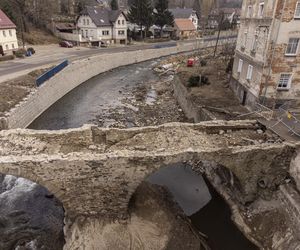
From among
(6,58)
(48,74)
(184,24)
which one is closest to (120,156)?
(48,74)

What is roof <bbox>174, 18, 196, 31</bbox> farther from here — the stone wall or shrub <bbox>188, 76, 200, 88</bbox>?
the stone wall

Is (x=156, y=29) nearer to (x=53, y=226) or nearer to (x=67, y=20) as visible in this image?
(x=67, y=20)

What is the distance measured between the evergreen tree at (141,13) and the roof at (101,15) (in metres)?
4.94

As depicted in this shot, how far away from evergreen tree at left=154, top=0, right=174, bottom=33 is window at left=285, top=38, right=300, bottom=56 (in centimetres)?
5700

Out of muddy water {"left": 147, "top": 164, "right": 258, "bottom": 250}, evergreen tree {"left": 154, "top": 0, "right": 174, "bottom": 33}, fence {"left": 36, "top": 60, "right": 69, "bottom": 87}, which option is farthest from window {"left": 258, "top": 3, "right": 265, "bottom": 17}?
evergreen tree {"left": 154, "top": 0, "right": 174, "bottom": 33}

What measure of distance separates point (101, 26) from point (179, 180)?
179 feet

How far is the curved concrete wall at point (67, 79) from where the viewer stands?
2833 cm

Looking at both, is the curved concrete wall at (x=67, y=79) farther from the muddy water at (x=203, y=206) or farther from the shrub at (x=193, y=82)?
the shrub at (x=193, y=82)

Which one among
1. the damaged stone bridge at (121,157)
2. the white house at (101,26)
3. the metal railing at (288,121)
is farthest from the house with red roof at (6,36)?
the metal railing at (288,121)

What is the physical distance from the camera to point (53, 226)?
1684 centimetres

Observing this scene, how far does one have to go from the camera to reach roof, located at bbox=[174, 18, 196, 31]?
275 ft

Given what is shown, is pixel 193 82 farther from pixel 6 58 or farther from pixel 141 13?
pixel 141 13

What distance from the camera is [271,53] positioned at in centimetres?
2361

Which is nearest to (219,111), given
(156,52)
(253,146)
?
(253,146)
